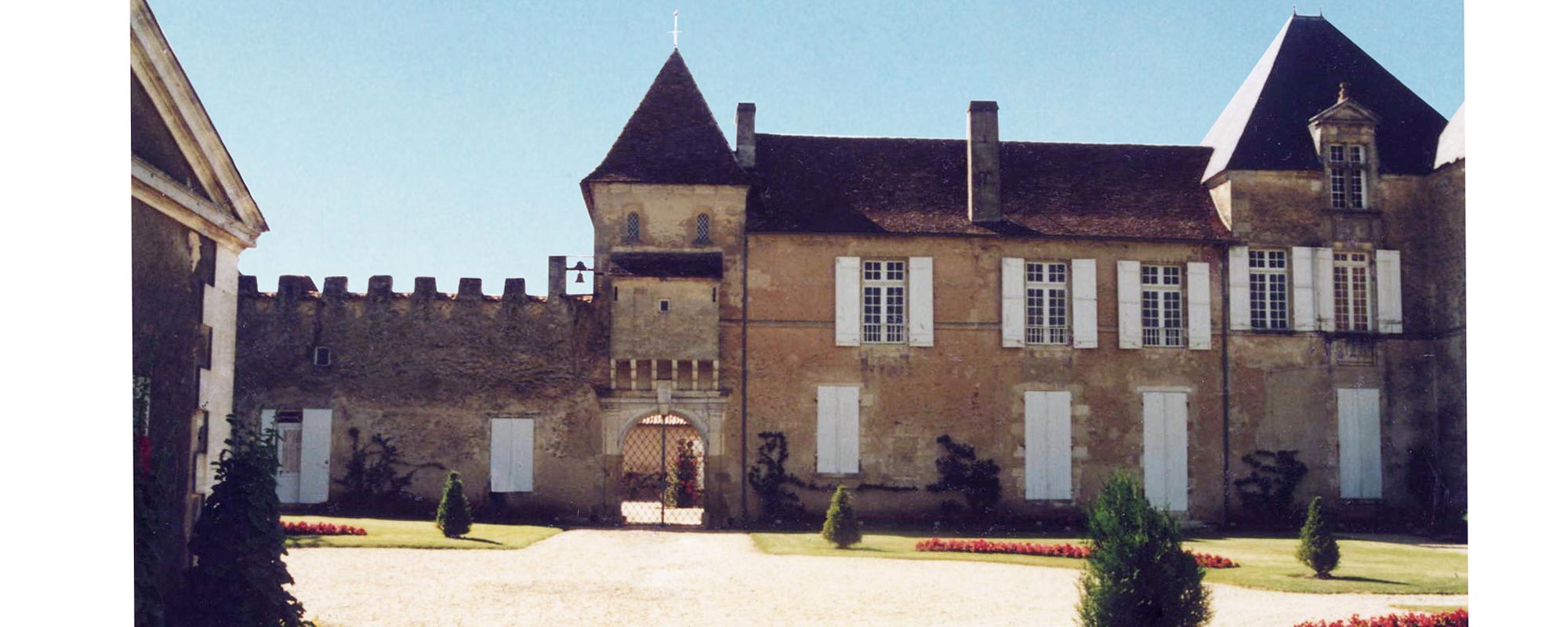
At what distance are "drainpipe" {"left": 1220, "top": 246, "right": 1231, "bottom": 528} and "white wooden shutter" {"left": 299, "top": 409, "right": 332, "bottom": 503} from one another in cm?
1426

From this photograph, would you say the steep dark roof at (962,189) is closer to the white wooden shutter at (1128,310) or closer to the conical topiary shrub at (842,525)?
the white wooden shutter at (1128,310)

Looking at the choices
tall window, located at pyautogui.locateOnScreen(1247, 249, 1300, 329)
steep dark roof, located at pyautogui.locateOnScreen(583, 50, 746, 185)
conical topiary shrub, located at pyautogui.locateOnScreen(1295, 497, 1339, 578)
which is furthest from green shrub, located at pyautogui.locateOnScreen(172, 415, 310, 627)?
tall window, located at pyautogui.locateOnScreen(1247, 249, 1300, 329)

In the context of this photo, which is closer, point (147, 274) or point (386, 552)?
point (147, 274)

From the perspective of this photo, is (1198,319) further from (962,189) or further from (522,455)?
(522,455)

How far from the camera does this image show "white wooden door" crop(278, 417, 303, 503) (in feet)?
68.7

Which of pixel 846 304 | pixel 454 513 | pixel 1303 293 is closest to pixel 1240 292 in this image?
pixel 1303 293

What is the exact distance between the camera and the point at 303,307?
21.4m

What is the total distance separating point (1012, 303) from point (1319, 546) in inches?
328

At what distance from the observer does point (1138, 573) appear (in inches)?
367

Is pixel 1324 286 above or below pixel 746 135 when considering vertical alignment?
below

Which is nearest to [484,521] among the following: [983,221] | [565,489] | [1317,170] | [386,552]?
[565,489]

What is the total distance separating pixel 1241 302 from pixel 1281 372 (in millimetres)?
1315

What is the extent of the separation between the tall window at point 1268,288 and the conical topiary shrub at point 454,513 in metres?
13.1
